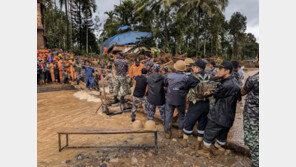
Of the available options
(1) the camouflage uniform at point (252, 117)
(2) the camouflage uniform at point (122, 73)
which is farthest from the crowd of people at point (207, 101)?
(2) the camouflage uniform at point (122, 73)

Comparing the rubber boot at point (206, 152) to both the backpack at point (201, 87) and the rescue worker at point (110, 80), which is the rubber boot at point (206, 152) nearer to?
the backpack at point (201, 87)

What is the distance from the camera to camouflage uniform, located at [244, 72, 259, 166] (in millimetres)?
2334

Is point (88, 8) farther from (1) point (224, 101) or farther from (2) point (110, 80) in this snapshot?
(1) point (224, 101)

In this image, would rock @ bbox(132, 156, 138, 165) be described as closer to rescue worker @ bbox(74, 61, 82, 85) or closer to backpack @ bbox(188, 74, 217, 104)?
backpack @ bbox(188, 74, 217, 104)

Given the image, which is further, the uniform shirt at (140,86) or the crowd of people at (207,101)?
the uniform shirt at (140,86)

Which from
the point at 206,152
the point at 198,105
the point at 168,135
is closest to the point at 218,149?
the point at 206,152

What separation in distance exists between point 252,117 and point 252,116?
0.6 inches

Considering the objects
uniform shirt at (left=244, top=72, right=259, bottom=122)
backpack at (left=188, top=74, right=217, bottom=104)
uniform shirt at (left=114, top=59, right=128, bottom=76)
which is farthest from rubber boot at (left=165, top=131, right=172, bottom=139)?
uniform shirt at (left=114, top=59, right=128, bottom=76)


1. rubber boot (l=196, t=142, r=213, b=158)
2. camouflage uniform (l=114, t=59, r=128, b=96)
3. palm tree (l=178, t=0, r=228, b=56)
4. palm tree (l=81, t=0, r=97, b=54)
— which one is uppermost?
palm tree (l=81, t=0, r=97, b=54)

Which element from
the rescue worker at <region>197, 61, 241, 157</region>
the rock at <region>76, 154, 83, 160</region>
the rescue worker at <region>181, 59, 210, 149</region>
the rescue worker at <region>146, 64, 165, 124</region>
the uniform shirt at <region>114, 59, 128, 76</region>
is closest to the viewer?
the rescue worker at <region>197, 61, 241, 157</region>

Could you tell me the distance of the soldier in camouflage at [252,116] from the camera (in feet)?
7.66

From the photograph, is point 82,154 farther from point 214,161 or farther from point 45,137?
point 214,161

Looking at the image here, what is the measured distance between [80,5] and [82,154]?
91.8ft

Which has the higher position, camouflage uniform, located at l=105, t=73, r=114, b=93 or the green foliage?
the green foliage
